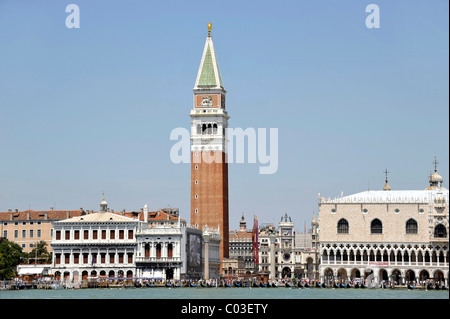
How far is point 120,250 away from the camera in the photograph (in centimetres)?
8456

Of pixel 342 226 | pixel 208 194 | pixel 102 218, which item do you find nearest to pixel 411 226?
pixel 342 226

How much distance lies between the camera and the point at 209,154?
324 feet

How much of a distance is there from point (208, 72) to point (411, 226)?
32413 millimetres

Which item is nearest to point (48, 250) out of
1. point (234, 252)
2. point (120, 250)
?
point (120, 250)

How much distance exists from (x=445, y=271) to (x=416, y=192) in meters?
8.63

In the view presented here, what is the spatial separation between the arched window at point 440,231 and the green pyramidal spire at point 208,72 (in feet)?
107

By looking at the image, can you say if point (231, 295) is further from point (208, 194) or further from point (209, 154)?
point (209, 154)

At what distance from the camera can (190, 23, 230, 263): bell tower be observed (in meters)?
97.9

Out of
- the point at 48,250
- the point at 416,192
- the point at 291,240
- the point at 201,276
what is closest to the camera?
the point at 416,192

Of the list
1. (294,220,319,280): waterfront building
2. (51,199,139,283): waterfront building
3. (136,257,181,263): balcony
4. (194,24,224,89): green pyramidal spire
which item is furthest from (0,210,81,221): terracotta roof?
(294,220,319,280): waterfront building

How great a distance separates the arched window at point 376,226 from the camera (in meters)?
80.5

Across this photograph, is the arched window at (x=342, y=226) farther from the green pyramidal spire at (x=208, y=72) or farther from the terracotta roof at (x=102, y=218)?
the green pyramidal spire at (x=208, y=72)
